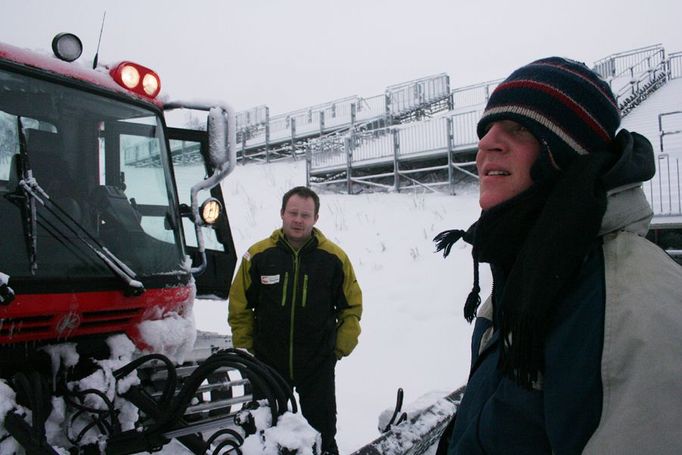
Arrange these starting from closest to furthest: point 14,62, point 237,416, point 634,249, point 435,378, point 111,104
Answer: point 634,249 → point 237,416 → point 14,62 → point 111,104 → point 435,378

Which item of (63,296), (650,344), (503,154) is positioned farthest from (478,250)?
(63,296)

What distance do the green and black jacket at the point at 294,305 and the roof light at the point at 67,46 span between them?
1605 mm

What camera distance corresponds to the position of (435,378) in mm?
5176

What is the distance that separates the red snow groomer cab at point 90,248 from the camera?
2.17 metres

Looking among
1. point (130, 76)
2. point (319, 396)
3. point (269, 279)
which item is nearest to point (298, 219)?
point (269, 279)

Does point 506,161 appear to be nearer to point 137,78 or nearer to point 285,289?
point 285,289

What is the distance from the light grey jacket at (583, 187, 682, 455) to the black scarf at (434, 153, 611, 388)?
89 mm

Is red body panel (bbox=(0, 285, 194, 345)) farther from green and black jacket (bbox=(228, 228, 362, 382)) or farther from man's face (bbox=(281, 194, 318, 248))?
man's face (bbox=(281, 194, 318, 248))

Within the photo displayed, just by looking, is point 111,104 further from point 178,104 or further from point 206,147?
point 206,147

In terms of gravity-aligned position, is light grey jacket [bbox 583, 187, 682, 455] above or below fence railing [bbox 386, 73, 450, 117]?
below

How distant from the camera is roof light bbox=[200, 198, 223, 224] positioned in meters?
3.23

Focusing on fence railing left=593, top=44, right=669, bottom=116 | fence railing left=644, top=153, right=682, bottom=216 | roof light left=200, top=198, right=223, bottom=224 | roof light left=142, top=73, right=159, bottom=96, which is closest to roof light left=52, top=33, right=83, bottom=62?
roof light left=142, top=73, right=159, bottom=96

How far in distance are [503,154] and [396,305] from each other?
6019mm

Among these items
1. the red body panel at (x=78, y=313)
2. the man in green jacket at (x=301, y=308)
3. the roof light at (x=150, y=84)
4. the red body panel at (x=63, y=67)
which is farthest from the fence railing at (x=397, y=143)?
the red body panel at (x=78, y=313)
